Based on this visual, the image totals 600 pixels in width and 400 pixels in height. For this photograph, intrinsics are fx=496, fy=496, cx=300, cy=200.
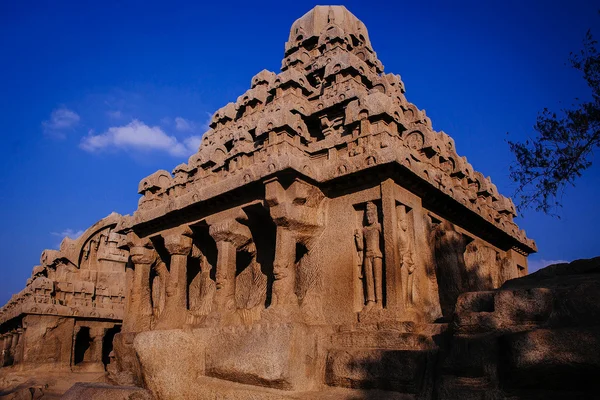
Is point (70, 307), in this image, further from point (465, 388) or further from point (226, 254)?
point (465, 388)

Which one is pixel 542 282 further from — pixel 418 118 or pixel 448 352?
pixel 418 118

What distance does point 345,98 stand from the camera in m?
11.1

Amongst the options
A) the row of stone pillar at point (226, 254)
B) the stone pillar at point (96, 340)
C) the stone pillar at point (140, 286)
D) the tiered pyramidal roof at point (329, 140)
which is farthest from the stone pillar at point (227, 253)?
the stone pillar at point (96, 340)

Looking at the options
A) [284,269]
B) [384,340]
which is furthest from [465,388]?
[284,269]

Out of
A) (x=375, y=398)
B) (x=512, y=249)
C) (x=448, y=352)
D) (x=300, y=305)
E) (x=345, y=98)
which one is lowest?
(x=375, y=398)

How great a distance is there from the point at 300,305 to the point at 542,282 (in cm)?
450

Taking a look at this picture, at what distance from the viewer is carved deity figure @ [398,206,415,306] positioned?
8578mm

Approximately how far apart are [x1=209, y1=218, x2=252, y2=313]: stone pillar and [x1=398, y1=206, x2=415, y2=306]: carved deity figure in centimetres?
375

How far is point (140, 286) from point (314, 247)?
646 cm

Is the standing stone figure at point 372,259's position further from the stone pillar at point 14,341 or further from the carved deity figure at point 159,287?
the stone pillar at point 14,341

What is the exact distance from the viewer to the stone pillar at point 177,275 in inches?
484

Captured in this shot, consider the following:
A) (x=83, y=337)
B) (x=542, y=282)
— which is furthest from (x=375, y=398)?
(x=83, y=337)

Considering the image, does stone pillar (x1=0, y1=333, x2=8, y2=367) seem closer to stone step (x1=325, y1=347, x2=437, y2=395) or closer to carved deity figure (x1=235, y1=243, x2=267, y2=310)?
carved deity figure (x1=235, y1=243, x2=267, y2=310)

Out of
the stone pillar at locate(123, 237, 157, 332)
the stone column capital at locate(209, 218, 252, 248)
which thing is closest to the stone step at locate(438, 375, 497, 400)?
the stone column capital at locate(209, 218, 252, 248)
